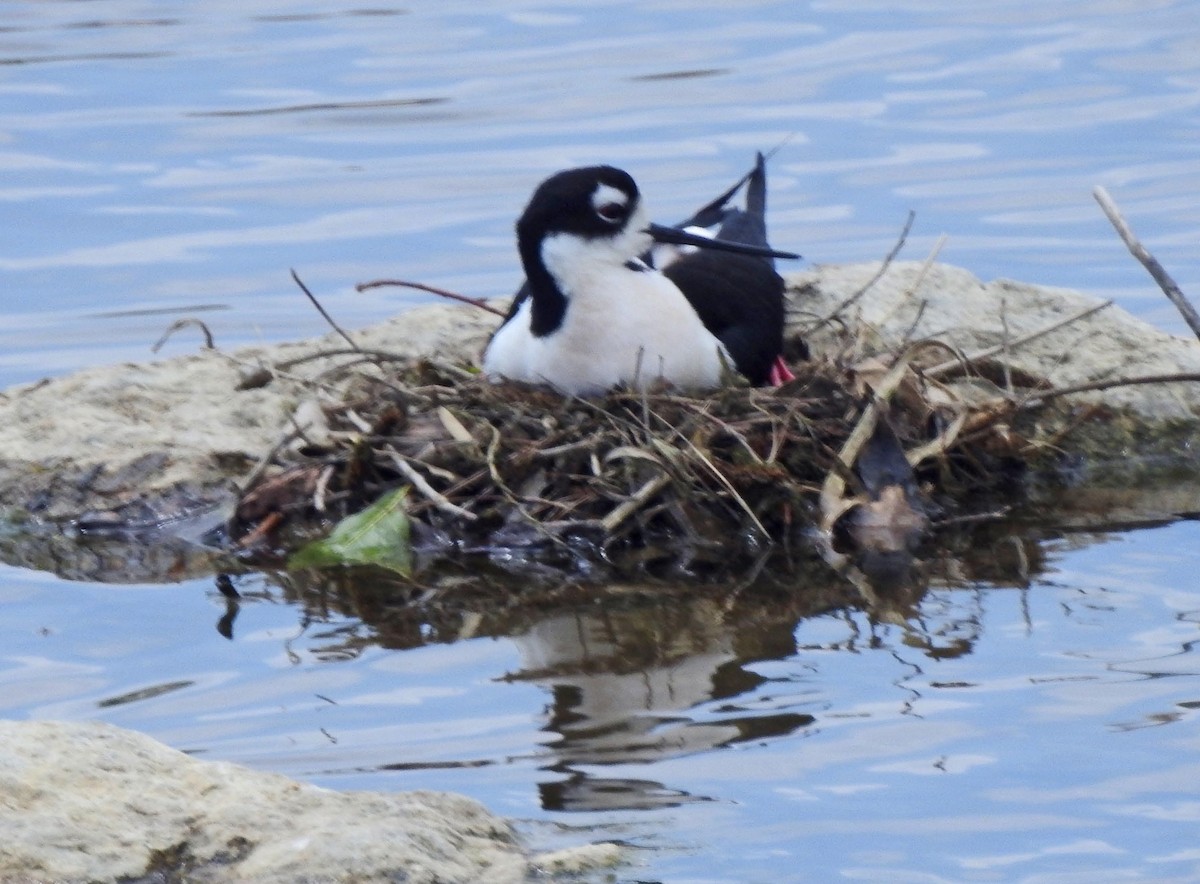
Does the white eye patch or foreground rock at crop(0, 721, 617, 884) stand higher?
the white eye patch

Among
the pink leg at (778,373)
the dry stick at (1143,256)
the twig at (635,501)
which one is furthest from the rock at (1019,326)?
the dry stick at (1143,256)

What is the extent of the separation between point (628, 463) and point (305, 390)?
155cm

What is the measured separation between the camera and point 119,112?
15.5 meters

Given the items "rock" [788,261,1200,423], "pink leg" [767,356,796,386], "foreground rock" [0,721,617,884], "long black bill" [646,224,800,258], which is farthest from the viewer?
"rock" [788,261,1200,423]

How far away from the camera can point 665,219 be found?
474 inches

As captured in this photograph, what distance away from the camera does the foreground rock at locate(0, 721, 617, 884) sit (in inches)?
167

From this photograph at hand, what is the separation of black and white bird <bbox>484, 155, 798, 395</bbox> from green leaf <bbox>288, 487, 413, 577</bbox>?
2.00 ft

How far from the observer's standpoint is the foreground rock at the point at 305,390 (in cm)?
743

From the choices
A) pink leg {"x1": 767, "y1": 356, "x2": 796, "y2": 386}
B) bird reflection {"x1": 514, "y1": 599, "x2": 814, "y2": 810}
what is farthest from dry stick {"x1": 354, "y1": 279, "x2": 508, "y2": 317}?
bird reflection {"x1": 514, "y1": 599, "x2": 814, "y2": 810}

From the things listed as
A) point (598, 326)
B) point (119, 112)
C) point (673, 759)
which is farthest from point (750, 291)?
point (119, 112)

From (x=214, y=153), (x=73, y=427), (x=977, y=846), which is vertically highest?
(x=214, y=153)

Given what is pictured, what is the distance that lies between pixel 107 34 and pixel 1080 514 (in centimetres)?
1242

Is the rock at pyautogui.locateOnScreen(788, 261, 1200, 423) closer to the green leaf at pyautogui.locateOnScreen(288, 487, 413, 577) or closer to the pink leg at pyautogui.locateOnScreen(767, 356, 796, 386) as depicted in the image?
the pink leg at pyautogui.locateOnScreen(767, 356, 796, 386)

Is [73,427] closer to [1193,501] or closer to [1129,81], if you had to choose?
[1193,501]
